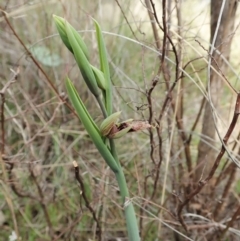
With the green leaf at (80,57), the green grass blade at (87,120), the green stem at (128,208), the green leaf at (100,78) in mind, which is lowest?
the green stem at (128,208)

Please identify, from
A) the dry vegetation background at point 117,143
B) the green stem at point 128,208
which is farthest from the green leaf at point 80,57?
the dry vegetation background at point 117,143

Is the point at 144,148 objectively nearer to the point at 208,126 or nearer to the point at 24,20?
the point at 208,126

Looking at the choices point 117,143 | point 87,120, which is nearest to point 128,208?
point 87,120

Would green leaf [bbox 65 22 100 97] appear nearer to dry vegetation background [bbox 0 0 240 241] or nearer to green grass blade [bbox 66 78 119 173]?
green grass blade [bbox 66 78 119 173]

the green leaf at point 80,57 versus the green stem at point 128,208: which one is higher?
the green leaf at point 80,57

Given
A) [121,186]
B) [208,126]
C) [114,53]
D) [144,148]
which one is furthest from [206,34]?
[121,186]

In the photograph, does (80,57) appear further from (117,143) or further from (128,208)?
(117,143)

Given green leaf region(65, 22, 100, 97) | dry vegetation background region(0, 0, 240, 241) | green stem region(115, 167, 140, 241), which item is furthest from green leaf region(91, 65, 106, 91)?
dry vegetation background region(0, 0, 240, 241)

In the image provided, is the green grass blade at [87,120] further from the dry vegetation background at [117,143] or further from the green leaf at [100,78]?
the dry vegetation background at [117,143]

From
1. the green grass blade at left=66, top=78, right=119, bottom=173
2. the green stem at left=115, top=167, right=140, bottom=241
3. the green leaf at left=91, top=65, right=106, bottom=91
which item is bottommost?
the green stem at left=115, top=167, right=140, bottom=241
